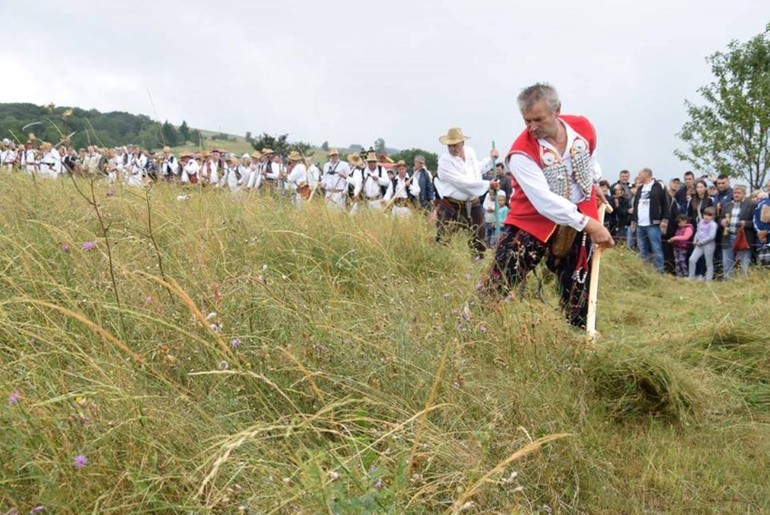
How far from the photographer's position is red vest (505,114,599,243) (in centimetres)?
418

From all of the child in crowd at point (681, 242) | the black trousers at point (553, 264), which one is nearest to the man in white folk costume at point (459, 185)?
the black trousers at point (553, 264)

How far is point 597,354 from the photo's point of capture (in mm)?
3254

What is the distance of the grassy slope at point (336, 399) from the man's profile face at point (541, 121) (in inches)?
40.8

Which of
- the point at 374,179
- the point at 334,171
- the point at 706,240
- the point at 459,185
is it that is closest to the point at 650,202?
the point at 706,240

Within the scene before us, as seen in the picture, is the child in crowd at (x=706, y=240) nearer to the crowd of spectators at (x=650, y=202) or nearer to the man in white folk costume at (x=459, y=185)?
the crowd of spectators at (x=650, y=202)

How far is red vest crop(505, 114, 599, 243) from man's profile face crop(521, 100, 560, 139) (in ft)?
0.21

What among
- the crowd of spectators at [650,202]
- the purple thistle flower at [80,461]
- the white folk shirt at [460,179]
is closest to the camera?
the purple thistle flower at [80,461]

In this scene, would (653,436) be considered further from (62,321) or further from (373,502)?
(62,321)

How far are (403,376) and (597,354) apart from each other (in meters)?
1.15

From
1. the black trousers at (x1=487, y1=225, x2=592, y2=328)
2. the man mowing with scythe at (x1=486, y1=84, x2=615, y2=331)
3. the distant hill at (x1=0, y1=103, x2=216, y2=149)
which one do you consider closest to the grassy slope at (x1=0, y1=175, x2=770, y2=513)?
the black trousers at (x1=487, y1=225, x2=592, y2=328)

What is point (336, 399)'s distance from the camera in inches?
96.5

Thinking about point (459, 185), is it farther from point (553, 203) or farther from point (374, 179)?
point (374, 179)

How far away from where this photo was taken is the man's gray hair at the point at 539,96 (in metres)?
4.05

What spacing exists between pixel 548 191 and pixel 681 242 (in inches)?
316
